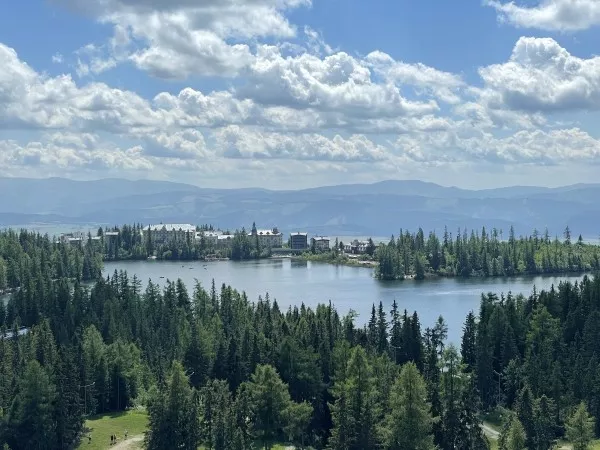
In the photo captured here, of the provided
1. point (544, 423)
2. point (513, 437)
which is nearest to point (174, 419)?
point (513, 437)

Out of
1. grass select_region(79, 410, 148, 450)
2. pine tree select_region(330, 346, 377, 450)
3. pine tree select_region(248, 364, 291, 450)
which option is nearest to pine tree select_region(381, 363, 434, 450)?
pine tree select_region(330, 346, 377, 450)

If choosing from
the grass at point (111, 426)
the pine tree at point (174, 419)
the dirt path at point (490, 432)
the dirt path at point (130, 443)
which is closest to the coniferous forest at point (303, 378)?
the pine tree at point (174, 419)

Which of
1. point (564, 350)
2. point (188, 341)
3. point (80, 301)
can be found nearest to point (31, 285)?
point (80, 301)

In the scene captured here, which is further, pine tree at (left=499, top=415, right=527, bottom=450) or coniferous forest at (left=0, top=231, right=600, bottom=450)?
coniferous forest at (left=0, top=231, right=600, bottom=450)

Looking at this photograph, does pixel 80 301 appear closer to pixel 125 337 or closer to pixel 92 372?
pixel 125 337

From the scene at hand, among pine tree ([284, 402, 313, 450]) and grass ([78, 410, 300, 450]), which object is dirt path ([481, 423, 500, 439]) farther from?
grass ([78, 410, 300, 450])

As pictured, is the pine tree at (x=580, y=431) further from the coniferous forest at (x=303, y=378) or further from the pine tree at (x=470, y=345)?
the pine tree at (x=470, y=345)

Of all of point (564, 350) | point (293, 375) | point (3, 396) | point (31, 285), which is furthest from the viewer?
point (31, 285)
